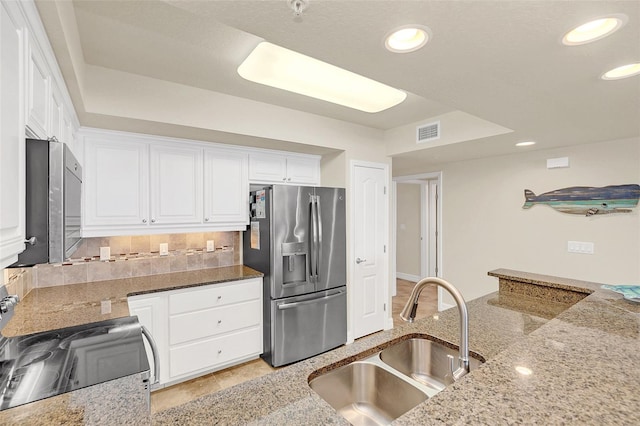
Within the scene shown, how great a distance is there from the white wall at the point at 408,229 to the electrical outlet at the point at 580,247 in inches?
122

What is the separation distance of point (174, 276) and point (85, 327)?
1.16 m

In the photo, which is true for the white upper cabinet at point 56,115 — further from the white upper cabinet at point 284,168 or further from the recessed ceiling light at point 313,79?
the white upper cabinet at point 284,168

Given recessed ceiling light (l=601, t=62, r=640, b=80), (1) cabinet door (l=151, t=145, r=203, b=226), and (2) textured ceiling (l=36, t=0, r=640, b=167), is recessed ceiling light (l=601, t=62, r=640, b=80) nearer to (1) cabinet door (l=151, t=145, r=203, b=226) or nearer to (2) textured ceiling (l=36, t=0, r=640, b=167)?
(2) textured ceiling (l=36, t=0, r=640, b=167)

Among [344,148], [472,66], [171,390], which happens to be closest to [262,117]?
[344,148]

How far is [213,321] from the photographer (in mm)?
2719

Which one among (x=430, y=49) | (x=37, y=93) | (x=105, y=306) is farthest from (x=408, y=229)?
(x=37, y=93)

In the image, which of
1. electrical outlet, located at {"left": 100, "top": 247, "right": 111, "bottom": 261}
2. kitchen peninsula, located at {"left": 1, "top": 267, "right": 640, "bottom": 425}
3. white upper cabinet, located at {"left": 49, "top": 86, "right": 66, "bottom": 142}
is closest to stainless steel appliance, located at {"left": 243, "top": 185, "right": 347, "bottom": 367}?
electrical outlet, located at {"left": 100, "top": 247, "right": 111, "bottom": 261}

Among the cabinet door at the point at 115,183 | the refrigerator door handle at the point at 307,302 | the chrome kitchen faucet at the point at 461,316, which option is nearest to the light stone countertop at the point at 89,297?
the refrigerator door handle at the point at 307,302

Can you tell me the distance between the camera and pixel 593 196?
122 inches

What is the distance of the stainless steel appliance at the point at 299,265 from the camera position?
291 cm

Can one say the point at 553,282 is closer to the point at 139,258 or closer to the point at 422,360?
the point at 422,360

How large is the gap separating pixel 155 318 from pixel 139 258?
0.70 metres

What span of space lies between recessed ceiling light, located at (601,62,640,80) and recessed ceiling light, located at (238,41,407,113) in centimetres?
128

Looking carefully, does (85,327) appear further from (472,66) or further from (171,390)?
(472,66)
